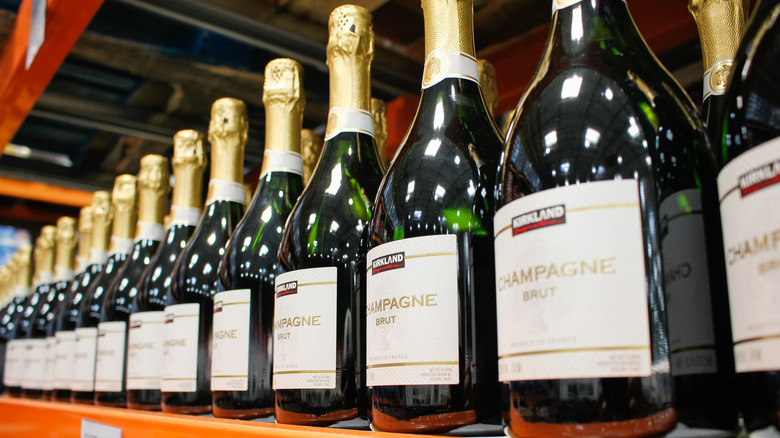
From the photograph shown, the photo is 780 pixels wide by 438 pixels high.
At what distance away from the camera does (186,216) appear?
114cm

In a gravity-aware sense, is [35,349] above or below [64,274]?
below

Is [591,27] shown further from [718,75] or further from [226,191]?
[226,191]

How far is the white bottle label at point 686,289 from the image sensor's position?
378mm

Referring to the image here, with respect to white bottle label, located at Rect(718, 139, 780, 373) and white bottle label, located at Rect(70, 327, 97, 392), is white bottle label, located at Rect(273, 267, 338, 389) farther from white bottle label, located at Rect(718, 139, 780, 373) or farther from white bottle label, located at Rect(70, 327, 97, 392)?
white bottle label, located at Rect(70, 327, 97, 392)

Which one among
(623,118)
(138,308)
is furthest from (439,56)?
(138,308)

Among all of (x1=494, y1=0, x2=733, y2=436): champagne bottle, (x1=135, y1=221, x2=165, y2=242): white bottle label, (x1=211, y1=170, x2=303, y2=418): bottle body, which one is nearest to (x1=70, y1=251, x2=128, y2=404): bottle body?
(x1=135, y1=221, x2=165, y2=242): white bottle label

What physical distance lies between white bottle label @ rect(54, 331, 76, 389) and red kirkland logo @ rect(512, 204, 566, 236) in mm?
1129

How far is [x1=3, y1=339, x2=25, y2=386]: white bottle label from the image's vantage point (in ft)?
5.38

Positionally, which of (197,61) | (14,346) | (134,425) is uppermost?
(197,61)

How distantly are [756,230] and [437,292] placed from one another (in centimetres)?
22

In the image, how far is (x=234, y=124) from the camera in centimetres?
100

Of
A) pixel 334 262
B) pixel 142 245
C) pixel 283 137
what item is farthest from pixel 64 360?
pixel 334 262

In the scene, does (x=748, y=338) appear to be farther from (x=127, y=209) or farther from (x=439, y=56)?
(x=127, y=209)

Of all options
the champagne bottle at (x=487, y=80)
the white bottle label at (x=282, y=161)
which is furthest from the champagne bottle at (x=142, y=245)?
the champagne bottle at (x=487, y=80)
